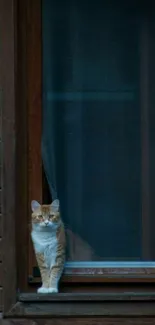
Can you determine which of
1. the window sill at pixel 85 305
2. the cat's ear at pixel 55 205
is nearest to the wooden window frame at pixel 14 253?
the window sill at pixel 85 305

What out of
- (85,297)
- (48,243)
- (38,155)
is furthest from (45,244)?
(38,155)

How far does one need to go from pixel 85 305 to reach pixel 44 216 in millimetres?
411

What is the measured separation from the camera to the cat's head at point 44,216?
3588 mm

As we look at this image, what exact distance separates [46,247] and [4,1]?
1055mm

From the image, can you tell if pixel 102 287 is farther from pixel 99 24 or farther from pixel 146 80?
pixel 99 24

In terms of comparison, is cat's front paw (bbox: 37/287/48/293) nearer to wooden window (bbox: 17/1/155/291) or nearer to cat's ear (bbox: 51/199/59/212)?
wooden window (bbox: 17/1/155/291)

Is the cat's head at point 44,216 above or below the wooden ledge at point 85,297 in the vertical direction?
above

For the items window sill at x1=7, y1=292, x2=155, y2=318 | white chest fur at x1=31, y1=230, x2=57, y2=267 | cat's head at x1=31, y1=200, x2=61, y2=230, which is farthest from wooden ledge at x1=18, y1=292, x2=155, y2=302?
Result: cat's head at x1=31, y1=200, x2=61, y2=230

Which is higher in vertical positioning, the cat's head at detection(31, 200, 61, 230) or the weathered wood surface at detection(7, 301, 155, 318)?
the cat's head at detection(31, 200, 61, 230)

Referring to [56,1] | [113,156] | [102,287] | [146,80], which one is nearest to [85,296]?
[102,287]

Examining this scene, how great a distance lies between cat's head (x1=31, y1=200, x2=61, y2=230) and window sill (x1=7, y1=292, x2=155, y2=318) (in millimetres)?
289

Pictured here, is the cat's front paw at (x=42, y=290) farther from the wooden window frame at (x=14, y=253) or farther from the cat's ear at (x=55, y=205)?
the cat's ear at (x=55, y=205)

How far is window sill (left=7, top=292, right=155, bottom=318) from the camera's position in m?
3.56

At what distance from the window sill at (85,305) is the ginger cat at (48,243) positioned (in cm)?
5
